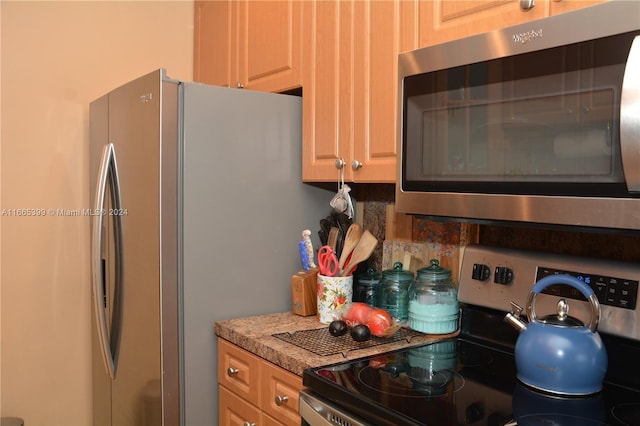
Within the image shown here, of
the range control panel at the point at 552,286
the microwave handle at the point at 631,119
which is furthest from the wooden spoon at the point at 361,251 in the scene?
the microwave handle at the point at 631,119

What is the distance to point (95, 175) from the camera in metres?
2.19

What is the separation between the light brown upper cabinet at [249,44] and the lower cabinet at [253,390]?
906 millimetres

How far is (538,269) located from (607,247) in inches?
6.5

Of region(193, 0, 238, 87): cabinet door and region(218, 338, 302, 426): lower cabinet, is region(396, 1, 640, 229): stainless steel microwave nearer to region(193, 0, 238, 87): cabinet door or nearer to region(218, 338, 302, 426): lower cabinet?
region(218, 338, 302, 426): lower cabinet

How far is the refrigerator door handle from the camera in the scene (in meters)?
1.95

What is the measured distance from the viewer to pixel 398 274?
1814mm

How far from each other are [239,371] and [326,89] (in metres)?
0.90

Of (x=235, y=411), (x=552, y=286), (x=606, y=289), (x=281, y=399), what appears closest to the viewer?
(x=606, y=289)

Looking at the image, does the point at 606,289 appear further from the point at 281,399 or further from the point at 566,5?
the point at 281,399

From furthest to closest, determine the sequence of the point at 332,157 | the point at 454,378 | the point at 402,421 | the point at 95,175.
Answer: the point at 95,175
the point at 332,157
the point at 454,378
the point at 402,421

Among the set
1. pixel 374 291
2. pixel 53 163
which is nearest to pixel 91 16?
pixel 53 163

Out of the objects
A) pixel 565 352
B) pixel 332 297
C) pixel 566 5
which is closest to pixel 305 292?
pixel 332 297

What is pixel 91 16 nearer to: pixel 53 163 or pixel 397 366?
pixel 53 163

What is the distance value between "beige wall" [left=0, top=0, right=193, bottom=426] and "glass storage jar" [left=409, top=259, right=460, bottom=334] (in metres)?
1.40
